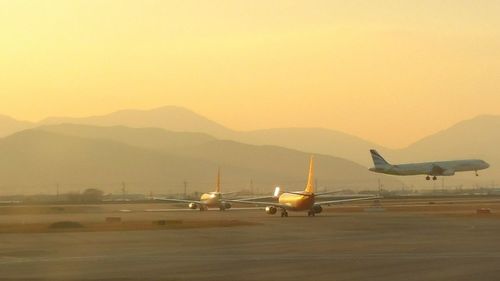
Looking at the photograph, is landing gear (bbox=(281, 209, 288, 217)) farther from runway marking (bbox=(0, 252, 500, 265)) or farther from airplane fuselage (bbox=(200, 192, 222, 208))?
runway marking (bbox=(0, 252, 500, 265))

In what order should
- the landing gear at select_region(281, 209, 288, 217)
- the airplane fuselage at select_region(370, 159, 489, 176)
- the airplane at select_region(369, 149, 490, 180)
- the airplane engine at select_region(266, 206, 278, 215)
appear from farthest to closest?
the airplane fuselage at select_region(370, 159, 489, 176) < the airplane at select_region(369, 149, 490, 180) < the airplane engine at select_region(266, 206, 278, 215) < the landing gear at select_region(281, 209, 288, 217)

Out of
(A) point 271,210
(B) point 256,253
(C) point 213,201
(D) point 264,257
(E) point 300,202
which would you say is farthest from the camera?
(C) point 213,201

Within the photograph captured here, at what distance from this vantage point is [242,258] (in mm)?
35562

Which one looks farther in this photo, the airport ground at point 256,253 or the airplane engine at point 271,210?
the airplane engine at point 271,210

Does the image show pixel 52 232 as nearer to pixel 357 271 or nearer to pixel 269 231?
pixel 269 231

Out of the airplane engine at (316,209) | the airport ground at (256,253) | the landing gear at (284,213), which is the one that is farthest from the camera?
the airplane engine at (316,209)

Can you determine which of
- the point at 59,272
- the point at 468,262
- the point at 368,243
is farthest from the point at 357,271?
the point at 368,243

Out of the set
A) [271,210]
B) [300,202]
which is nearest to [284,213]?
[300,202]

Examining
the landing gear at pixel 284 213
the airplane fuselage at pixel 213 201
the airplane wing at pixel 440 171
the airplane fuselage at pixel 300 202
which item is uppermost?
the airplane wing at pixel 440 171

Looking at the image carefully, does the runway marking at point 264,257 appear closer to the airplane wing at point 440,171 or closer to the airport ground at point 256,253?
the airport ground at point 256,253

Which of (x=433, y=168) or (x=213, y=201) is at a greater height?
(x=433, y=168)

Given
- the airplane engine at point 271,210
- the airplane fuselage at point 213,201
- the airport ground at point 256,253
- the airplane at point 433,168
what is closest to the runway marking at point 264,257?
the airport ground at point 256,253

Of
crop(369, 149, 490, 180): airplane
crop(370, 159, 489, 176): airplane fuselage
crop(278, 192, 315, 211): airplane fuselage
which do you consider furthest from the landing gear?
crop(370, 159, 489, 176): airplane fuselage

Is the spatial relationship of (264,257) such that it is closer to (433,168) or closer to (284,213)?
(284,213)
